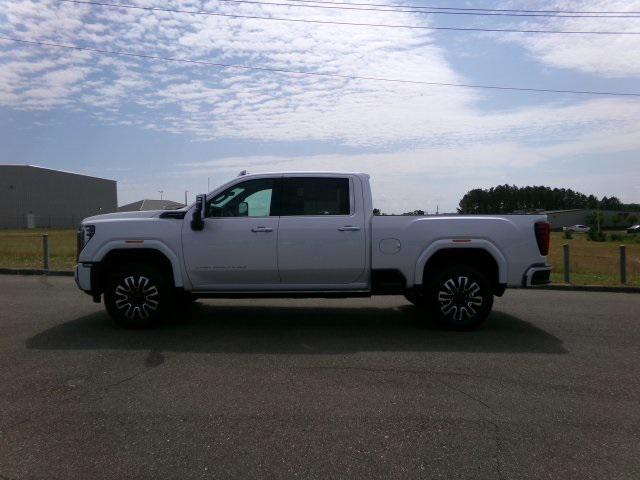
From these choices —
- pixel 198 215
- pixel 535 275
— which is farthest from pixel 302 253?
pixel 535 275

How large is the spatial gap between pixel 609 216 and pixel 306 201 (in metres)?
127

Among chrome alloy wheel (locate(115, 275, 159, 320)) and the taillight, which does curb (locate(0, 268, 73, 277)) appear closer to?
chrome alloy wheel (locate(115, 275, 159, 320))

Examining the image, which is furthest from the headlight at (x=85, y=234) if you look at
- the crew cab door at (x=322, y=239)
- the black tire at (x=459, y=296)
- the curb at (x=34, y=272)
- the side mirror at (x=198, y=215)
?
the curb at (x=34, y=272)

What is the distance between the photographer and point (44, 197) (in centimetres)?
8931

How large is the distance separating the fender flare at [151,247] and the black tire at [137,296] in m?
0.19

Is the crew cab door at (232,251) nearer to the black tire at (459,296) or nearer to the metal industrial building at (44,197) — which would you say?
the black tire at (459,296)

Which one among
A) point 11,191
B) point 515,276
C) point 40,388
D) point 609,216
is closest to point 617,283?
point 515,276

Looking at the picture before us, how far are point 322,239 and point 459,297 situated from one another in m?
1.93

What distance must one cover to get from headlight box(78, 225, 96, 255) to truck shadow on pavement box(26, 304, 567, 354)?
44.9 inches

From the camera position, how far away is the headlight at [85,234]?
278 inches

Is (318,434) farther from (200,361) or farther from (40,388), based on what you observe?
(40,388)

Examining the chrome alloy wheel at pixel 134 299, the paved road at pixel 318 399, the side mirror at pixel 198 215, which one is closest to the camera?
the paved road at pixel 318 399

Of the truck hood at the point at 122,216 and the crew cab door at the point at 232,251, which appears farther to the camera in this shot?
the truck hood at the point at 122,216

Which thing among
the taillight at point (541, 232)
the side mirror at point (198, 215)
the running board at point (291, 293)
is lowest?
the running board at point (291, 293)
